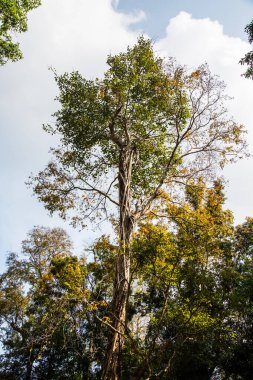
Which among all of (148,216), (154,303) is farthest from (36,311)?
(148,216)

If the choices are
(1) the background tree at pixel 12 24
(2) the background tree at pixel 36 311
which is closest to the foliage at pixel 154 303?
(2) the background tree at pixel 36 311

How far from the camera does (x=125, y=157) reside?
815 centimetres

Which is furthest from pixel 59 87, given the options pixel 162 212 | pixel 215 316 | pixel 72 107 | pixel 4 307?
pixel 4 307

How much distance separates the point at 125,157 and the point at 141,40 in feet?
11.8

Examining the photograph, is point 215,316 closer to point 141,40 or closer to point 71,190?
point 71,190

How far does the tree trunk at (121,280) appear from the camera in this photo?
5340 mm

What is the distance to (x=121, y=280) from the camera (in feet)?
20.0

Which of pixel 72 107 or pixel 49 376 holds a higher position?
pixel 72 107

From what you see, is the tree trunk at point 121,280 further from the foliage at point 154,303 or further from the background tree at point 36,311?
the background tree at point 36,311

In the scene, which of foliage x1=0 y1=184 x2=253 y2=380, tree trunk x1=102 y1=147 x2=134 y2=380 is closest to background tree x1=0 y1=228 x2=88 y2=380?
foliage x1=0 y1=184 x2=253 y2=380

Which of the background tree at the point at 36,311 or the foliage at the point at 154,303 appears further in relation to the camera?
the background tree at the point at 36,311

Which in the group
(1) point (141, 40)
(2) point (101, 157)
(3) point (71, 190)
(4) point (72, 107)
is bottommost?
(3) point (71, 190)

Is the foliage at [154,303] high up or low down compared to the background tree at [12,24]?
down

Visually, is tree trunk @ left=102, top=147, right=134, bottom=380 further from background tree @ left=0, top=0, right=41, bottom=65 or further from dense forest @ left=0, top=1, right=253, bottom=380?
background tree @ left=0, top=0, right=41, bottom=65
